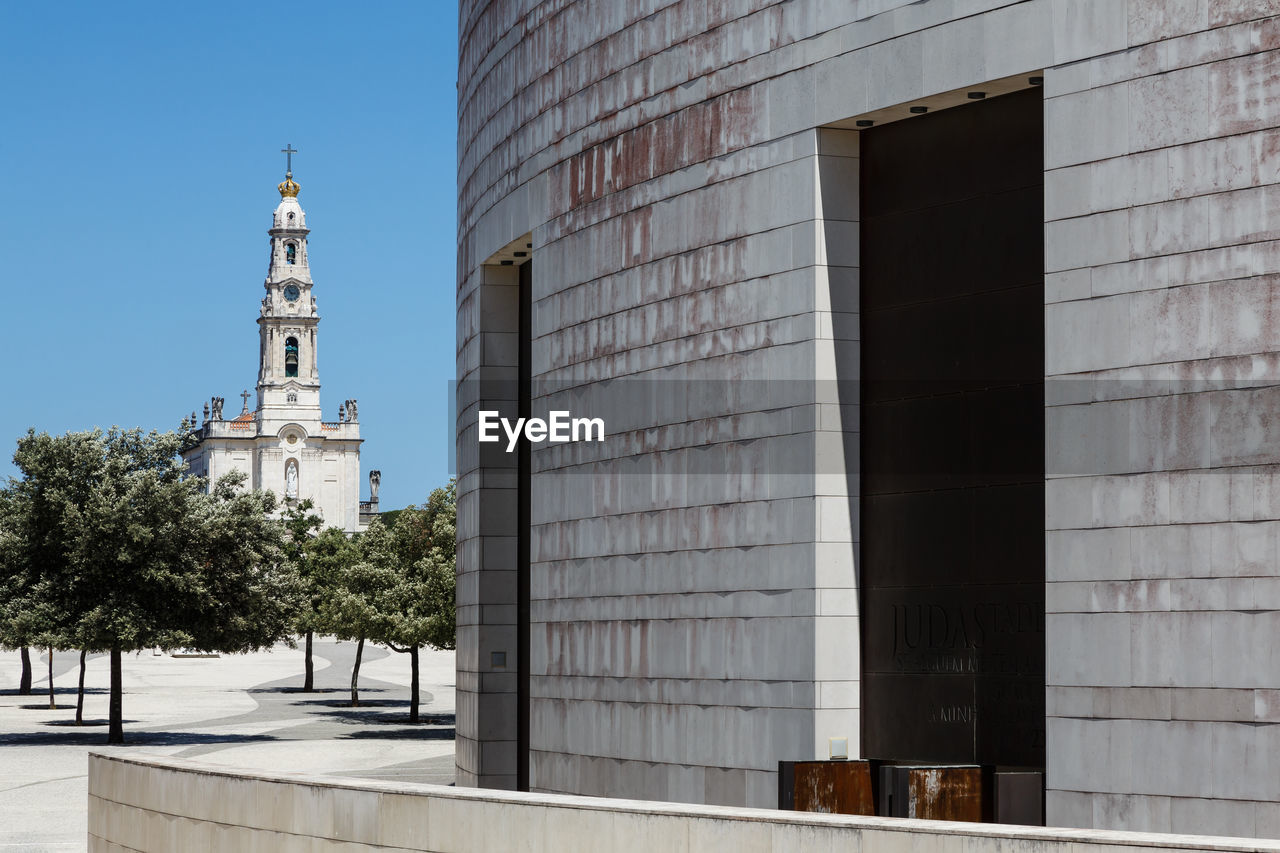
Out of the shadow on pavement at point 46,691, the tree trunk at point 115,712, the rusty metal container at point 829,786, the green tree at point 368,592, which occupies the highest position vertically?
the green tree at point 368,592

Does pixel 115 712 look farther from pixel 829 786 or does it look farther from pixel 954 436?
pixel 954 436

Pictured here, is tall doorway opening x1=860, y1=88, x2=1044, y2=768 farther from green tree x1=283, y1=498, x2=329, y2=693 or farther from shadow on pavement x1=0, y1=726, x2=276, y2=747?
green tree x1=283, y1=498, x2=329, y2=693

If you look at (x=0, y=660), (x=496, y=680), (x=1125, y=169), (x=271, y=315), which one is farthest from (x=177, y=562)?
(x=271, y=315)

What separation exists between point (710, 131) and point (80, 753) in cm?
2747

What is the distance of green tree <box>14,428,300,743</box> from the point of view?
4194 centimetres

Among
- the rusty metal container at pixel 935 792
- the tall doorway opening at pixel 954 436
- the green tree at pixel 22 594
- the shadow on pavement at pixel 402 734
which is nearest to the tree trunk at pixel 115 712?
the green tree at pixel 22 594

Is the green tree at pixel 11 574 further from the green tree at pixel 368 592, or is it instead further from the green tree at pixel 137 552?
the green tree at pixel 368 592

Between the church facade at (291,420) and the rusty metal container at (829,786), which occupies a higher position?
the church facade at (291,420)

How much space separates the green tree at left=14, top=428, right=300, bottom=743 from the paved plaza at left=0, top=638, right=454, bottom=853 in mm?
2969

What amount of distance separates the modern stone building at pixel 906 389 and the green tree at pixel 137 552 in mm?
21172

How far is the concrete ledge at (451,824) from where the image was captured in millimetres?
10250

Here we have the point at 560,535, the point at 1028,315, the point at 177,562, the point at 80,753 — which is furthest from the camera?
the point at 177,562

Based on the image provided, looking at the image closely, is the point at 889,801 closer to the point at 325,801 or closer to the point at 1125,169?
the point at 325,801

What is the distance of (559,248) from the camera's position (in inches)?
882
